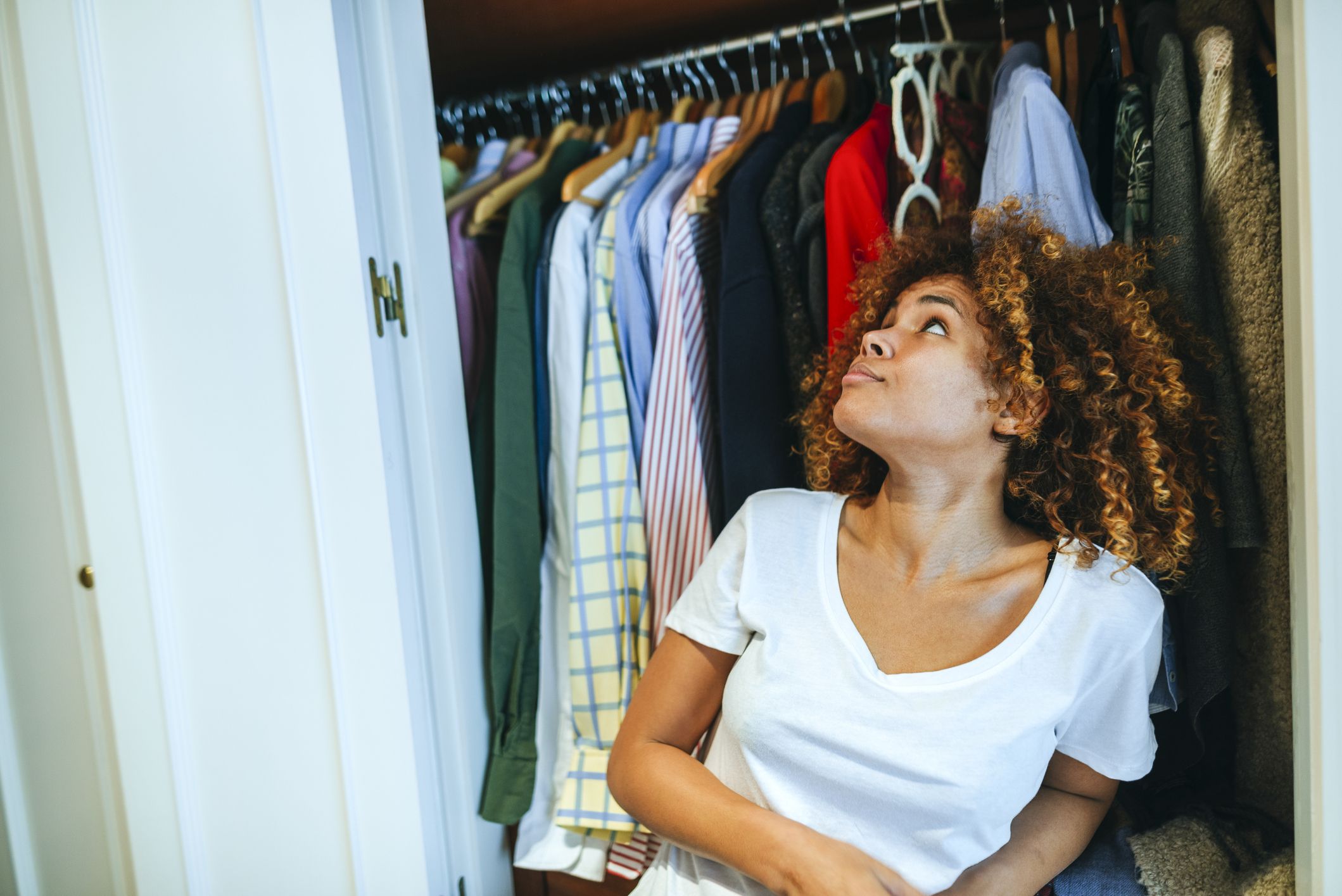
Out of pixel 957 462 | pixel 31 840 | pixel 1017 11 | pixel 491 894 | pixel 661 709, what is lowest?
pixel 491 894

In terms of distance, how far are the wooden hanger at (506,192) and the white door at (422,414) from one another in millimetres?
126

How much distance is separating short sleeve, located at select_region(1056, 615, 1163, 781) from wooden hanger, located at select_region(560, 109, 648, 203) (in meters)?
0.97

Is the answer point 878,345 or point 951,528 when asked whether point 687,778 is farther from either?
point 878,345

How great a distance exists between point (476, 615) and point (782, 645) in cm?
53

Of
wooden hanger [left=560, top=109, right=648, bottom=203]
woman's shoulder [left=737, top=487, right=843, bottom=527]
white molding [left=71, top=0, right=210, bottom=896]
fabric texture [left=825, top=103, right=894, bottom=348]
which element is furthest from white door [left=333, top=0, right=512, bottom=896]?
fabric texture [left=825, top=103, right=894, bottom=348]

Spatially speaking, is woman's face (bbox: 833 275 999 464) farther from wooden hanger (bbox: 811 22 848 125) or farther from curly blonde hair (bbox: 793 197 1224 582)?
wooden hanger (bbox: 811 22 848 125)

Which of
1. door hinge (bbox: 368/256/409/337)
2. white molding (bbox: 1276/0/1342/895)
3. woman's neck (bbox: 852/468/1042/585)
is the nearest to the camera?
white molding (bbox: 1276/0/1342/895)

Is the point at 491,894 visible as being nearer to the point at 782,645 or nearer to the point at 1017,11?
the point at 782,645

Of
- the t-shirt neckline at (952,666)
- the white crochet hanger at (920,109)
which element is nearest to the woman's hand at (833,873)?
the t-shirt neckline at (952,666)

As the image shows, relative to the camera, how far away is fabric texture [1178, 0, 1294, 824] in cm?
98

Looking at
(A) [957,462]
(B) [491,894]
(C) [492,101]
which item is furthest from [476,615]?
(C) [492,101]

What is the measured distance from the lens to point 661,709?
109cm

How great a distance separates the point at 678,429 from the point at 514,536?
0.99 ft

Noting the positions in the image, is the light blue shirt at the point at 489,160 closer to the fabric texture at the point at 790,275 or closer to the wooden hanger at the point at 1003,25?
the fabric texture at the point at 790,275
